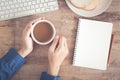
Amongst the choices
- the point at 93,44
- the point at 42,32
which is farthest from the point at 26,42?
the point at 93,44

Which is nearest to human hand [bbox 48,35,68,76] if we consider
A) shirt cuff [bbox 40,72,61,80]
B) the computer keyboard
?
shirt cuff [bbox 40,72,61,80]

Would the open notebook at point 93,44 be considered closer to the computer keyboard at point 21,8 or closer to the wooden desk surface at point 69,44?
the wooden desk surface at point 69,44

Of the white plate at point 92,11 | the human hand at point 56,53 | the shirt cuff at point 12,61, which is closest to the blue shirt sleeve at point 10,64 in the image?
the shirt cuff at point 12,61

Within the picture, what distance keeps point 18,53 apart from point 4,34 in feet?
0.30

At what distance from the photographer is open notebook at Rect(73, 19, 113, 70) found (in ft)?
3.72

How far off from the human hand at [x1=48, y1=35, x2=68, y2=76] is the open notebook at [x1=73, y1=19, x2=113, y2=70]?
0.16 ft

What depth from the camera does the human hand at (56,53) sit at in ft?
3.64

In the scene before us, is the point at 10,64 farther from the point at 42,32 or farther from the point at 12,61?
the point at 42,32

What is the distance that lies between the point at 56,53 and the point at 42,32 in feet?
0.30

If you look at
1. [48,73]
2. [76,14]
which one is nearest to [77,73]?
[48,73]

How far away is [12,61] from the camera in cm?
113

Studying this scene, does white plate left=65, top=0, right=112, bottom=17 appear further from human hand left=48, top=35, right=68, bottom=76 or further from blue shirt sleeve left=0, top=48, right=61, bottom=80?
blue shirt sleeve left=0, top=48, right=61, bottom=80

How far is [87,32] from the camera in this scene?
1136 mm

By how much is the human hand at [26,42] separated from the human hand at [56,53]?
0.08 m
